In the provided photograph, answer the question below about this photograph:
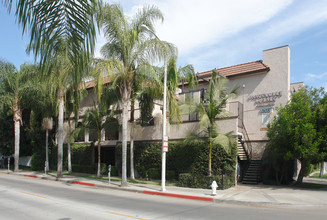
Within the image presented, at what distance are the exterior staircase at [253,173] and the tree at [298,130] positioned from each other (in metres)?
2.12

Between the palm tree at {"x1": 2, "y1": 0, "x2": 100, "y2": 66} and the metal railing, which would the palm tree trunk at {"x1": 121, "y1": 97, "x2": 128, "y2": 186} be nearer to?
the metal railing

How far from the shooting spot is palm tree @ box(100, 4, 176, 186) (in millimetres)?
16812

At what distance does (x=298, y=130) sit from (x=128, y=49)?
11.4 metres

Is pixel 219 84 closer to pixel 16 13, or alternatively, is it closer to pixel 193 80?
pixel 193 80

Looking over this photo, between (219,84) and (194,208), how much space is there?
27.7 feet

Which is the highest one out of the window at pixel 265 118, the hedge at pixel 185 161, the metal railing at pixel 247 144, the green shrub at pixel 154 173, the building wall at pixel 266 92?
the building wall at pixel 266 92

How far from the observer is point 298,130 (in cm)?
1684

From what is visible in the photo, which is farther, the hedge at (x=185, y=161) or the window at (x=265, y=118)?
the window at (x=265, y=118)

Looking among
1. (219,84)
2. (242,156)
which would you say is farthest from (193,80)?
(242,156)

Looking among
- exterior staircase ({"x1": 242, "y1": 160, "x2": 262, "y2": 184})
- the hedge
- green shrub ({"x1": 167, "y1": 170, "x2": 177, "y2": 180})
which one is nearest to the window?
exterior staircase ({"x1": 242, "y1": 160, "x2": 262, "y2": 184})

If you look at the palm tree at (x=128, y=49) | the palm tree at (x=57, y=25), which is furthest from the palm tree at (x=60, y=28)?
the palm tree at (x=128, y=49)

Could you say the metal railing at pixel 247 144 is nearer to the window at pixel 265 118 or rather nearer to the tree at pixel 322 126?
the window at pixel 265 118

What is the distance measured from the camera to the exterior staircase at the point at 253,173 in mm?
19564

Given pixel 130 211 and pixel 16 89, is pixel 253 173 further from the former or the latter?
pixel 16 89
